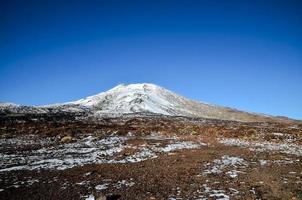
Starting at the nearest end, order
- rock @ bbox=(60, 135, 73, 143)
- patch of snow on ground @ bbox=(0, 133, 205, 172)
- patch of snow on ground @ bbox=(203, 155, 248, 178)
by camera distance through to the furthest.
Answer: patch of snow on ground @ bbox=(203, 155, 248, 178)
patch of snow on ground @ bbox=(0, 133, 205, 172)
rock @ bbox=(60, 135, 73, 143)

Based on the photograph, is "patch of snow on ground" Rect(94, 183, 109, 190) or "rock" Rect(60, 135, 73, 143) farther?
"rock" Rect(60, 135, 73, 143)

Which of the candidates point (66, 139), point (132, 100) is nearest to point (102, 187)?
point (66, 139)

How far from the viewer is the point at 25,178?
682 inches

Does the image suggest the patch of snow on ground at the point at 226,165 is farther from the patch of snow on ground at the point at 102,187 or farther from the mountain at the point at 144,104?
the mountain at the point at 144,104

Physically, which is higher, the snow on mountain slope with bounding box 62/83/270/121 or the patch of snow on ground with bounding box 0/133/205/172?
the snow on mountain slope with bounding box 62/83/270/121

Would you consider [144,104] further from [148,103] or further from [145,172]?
[145,172]

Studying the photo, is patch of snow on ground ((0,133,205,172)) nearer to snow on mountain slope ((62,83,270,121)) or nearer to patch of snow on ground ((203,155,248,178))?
patch of snow on ground ((203,155,248,178))

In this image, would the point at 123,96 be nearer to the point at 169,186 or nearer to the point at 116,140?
the point at 116,140

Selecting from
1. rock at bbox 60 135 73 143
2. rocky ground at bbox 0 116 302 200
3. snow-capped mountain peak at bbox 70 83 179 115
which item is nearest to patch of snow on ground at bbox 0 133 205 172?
rocky ground at bbox 0 116 302 200

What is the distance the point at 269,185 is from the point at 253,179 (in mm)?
1277

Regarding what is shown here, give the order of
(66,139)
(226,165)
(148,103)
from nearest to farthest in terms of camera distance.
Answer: (226,165), (66,139), (148,103)

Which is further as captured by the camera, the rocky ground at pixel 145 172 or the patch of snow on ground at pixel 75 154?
the patch of snow on ground at pixel 75 154

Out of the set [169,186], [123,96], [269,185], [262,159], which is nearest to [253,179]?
[269,185]

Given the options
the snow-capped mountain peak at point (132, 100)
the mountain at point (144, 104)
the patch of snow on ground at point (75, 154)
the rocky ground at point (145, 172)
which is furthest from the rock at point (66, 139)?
the mountain at point (144, 104)
